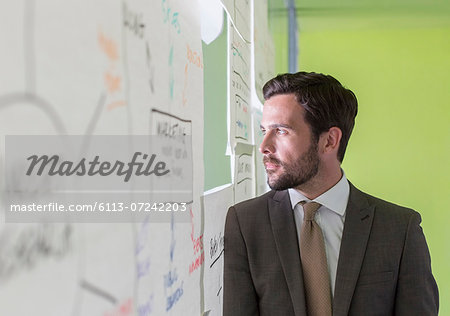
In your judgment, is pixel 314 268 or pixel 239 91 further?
pixel 239 91

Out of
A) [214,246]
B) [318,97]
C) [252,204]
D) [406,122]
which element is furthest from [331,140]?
[406,122]

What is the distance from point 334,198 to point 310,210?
0.20ft

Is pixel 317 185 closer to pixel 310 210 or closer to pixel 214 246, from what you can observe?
pixel 310 210

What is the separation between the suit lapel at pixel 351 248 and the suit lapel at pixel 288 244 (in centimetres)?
6

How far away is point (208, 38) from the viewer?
916 mm

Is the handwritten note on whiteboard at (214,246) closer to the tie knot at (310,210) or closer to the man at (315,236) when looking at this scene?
the man at (315,236)

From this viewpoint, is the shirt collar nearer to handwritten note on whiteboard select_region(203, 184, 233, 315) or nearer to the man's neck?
the man's neck

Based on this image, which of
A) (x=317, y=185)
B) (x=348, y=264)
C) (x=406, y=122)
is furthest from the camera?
(x=406, y=122)

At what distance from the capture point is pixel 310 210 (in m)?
0.85

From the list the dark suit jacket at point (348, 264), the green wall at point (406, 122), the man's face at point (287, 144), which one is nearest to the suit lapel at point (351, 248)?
the dark suit jacket at point (348, 264)

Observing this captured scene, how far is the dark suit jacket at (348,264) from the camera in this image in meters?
0.78

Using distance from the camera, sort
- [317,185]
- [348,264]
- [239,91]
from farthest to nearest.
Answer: [239,91] < [317,185] < [348,264]

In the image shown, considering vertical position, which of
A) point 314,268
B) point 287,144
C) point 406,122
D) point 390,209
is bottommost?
point 314,268

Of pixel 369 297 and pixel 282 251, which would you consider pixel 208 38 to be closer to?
pixel 282 251
